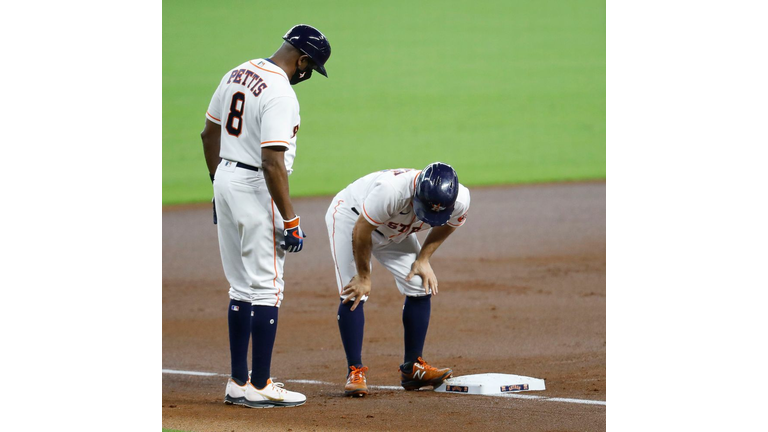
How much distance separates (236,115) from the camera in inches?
146

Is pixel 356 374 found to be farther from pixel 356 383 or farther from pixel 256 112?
pixel 256 112

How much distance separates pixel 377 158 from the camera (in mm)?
15227

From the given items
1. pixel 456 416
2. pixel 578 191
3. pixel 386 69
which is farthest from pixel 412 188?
pixel 386 69

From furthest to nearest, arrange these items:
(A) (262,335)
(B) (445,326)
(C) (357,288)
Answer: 1. (B) (445,326)
2. (C) (357,288)
3. (A) (262,335)

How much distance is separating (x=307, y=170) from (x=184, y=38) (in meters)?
3.00

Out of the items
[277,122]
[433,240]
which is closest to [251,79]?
[277,122]

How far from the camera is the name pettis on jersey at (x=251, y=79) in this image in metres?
3.63

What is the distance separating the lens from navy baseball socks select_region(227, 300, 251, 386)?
3861 mm

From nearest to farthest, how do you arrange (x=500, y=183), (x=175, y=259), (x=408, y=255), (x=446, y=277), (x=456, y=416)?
1. (x=456, y=416)
2. (x=408, y=255)
3. (x=446, y=277)
4. (x=175, y=259)
5. (x=500, y=183)

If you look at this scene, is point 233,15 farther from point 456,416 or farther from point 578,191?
point 456,416

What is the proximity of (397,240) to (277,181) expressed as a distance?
94 cm

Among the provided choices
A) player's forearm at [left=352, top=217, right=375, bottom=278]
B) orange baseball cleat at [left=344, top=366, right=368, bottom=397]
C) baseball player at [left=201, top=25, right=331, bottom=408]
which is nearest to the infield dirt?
orange baseball cleat at [left=344, top=366, right=368, bottom=397]

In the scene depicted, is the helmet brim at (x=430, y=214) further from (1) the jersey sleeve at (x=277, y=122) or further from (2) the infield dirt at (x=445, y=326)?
(2) the infield dirt at (x=445, y=326)

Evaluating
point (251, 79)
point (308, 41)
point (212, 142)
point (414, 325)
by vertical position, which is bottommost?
point (414, 325)
